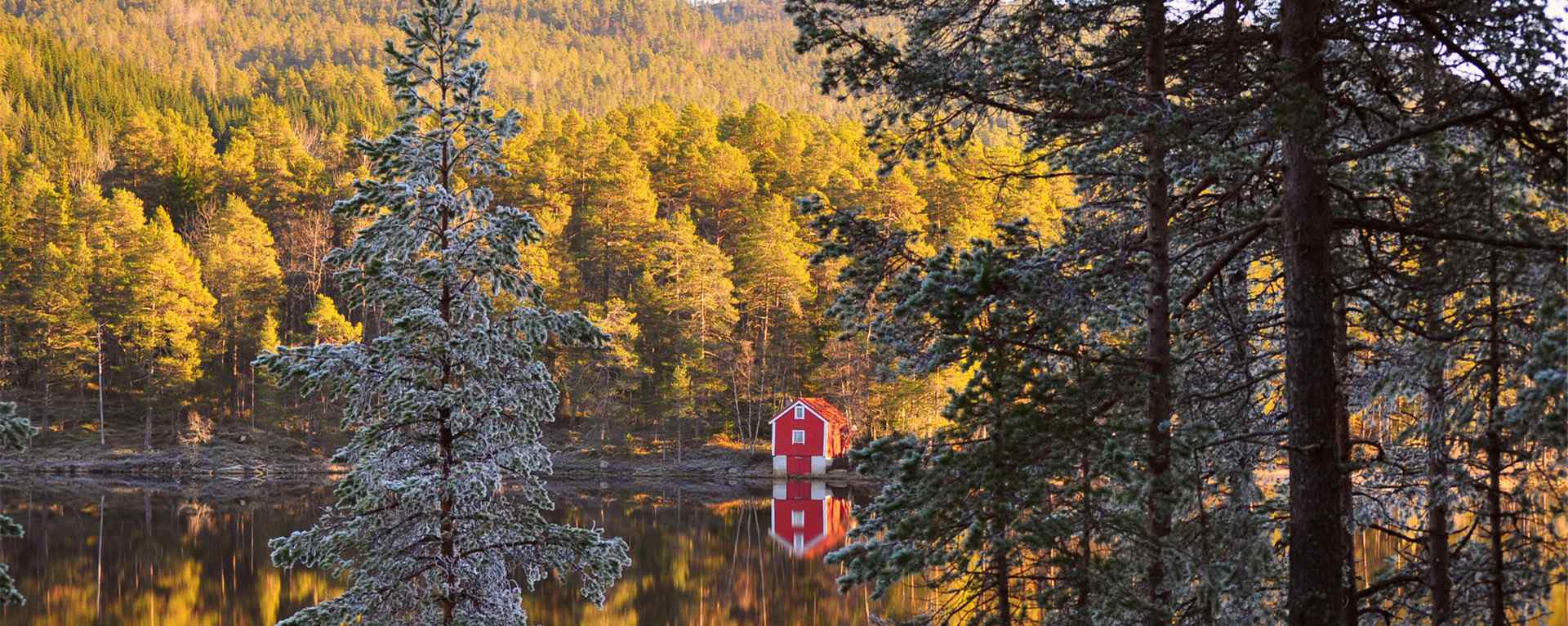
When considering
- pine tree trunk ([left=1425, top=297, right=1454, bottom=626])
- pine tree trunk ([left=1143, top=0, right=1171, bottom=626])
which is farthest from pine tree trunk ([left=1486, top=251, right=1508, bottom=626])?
pine tree trunk ([left=1143, top=0, right=1171, bottom=626])

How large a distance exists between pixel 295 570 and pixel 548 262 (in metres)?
32.2

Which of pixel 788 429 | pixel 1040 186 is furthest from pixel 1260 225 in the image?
pixel 1040 186

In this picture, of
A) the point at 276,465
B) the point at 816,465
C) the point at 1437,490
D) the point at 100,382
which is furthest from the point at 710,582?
the point at 100,382

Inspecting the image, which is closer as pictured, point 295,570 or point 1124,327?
point 1124,327

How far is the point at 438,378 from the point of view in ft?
34.2

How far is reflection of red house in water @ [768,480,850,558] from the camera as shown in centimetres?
3531

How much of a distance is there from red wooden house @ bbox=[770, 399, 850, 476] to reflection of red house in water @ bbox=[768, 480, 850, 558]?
1106mm

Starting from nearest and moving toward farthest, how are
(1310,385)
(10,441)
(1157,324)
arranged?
(1310,385), (10,441), (1157,324)

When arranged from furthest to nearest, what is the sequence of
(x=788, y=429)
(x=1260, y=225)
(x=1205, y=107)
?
(x=788, y=429), (x=1205, y=107), (x=1260, y=225)

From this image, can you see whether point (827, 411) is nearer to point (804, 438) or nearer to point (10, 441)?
point (804, 438)

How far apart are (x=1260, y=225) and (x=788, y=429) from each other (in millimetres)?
47615

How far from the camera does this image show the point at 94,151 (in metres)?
93.6

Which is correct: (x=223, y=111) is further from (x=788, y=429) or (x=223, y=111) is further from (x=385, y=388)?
(x=385, y=388)

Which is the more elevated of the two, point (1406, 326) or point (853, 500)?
point (1406, 326)
